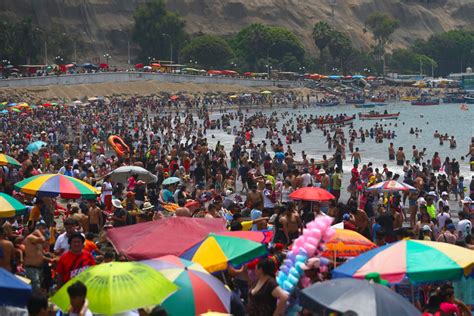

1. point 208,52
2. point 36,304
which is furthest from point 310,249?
point 208,52

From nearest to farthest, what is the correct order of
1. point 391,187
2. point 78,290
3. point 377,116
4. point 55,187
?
point 78,290
point 55,187
point 391,187
point 377,116

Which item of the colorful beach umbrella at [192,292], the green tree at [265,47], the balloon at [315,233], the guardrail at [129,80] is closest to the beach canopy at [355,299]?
the colorful beach umbrella at [192,292]

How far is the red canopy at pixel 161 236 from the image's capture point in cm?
1021

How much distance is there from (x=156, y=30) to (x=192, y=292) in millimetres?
102947

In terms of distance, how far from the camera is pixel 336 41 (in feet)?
405

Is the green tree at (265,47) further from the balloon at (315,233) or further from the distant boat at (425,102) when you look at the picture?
the balloon at (315,233)

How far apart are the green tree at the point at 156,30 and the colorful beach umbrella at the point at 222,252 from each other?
328 ft

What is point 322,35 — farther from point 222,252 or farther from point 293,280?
point 293,280

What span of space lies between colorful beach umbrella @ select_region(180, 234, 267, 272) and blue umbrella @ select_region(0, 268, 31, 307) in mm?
2181

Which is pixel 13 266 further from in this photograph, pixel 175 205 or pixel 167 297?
pixel 175 205

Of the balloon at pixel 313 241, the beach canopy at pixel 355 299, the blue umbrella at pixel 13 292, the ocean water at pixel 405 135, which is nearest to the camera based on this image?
the beach canopy at pixel 355 299

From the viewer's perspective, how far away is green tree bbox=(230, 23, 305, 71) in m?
114

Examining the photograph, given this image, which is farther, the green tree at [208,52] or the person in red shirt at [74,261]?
the green tree at [208,52]

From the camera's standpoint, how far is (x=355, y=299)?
23.7ft
